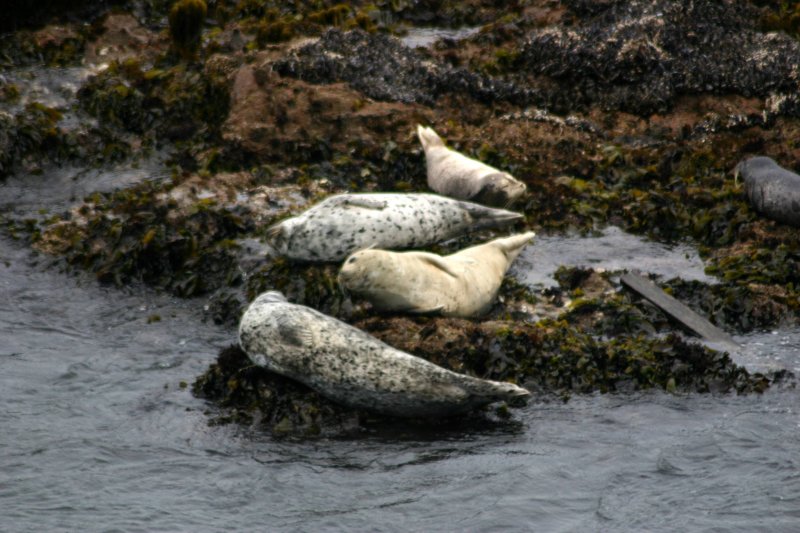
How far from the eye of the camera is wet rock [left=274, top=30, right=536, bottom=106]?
39.0 ft

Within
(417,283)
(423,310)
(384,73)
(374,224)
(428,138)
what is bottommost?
(423,310)

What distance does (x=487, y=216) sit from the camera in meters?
9.66

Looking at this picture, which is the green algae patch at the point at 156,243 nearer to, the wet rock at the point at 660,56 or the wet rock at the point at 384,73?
the wet rock at the point at 384,73

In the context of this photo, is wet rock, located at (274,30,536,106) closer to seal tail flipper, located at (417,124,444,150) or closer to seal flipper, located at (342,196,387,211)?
seal tail flipper, located at (417,124,444,150)

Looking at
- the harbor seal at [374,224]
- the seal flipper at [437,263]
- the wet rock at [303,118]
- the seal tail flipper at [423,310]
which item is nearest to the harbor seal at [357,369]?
the seal tail flipper at [423,310]

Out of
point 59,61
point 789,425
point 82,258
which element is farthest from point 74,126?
point 789,425

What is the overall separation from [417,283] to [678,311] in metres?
1.80

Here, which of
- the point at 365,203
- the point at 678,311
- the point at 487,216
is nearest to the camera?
the point at 678,311

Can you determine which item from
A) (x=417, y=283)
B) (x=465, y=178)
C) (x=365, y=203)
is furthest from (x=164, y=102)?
(x=417, y=283)

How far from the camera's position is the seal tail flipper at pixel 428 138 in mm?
10859

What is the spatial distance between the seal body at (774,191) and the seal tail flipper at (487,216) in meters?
1.96

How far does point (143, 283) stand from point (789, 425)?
5.05m

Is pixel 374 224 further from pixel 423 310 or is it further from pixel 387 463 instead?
pixel 387 463

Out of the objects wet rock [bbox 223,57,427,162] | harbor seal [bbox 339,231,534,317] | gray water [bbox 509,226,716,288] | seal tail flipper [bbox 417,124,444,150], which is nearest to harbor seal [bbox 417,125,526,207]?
seal tail flipper [bbox 417,124,444,150]
